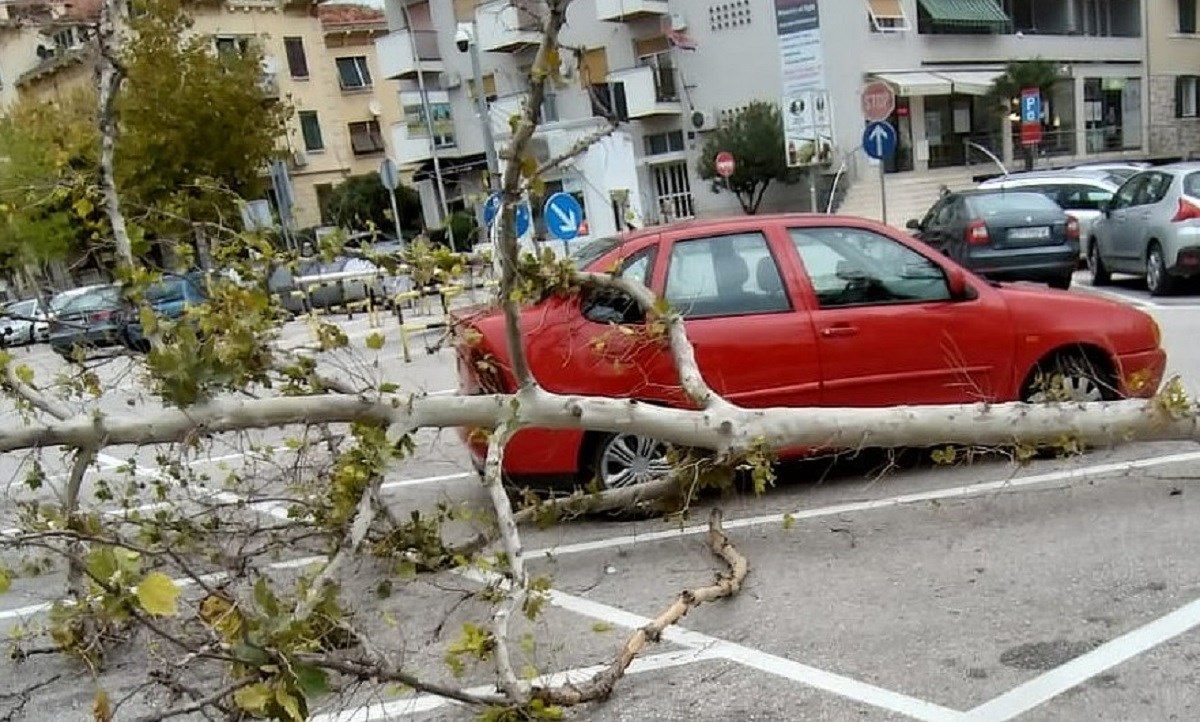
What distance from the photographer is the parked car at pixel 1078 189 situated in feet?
51.0

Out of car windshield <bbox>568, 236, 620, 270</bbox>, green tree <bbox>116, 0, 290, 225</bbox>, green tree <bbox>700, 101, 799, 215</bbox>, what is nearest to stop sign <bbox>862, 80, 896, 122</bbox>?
car windshield <bbox>568, 236, 620, 270</bbox>

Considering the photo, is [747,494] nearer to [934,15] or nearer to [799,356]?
[799,356]

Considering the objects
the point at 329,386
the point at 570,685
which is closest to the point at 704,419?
the point at 570,685

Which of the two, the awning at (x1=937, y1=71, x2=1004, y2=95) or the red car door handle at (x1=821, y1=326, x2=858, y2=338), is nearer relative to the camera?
the red car door handle at (x1=821, y1=326, x2=858, y2=338)

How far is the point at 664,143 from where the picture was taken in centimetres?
3391

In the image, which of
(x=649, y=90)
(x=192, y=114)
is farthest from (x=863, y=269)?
(x=649, y=90)

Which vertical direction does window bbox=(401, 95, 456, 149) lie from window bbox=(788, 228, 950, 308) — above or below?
above

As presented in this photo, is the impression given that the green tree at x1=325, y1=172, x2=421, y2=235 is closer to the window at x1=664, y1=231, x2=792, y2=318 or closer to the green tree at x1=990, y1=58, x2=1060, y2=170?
the green tree at x1=990, y1=58, x2=1060, y2=170

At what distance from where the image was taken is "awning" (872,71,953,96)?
28.5 m

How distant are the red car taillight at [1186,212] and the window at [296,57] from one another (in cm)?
3990

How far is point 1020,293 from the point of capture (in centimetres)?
577

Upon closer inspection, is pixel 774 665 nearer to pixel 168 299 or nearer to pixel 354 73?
pixel 168 299

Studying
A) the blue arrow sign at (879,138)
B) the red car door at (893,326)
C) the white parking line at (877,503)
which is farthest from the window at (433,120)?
the white parking line at (877,503)

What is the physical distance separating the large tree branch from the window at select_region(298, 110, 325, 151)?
43476 millimetres
